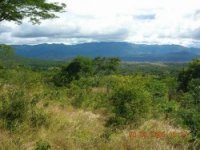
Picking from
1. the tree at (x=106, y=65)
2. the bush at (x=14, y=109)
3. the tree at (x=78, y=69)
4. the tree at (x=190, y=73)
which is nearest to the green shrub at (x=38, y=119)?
the bush at (x=14, y=109)

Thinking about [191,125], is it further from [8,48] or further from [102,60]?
[102,60]

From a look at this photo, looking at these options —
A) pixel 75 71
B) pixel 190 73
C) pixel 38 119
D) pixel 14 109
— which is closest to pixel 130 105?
pixel 38 119

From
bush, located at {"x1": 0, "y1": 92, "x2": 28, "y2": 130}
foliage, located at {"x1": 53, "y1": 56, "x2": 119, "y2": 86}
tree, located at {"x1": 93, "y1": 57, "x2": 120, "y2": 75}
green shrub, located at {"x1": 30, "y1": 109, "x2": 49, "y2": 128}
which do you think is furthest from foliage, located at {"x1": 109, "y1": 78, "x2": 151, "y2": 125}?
tree, located at {"x1": 93, "y1": 57, "x2": 120, "y2": 75}

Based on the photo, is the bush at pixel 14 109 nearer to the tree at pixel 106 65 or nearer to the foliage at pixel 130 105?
the foliage at pixel 130 105

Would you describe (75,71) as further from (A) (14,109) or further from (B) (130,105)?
(A) (14,109)

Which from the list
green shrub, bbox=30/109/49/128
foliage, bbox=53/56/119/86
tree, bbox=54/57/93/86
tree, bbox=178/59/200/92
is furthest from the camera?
tree, bbox=54/57/93/86

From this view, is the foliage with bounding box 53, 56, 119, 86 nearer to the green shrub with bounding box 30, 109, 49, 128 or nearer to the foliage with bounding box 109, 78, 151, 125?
the foliage with bounding box 109, 78, 151, 125

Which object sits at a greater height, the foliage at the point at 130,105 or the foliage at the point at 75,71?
the foliage at the point at 130,105

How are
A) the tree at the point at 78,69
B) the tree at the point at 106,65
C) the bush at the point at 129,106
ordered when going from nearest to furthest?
the bush at the point at 129,106 → the tree at the point at 78,69 → the tree at the point at 106,65

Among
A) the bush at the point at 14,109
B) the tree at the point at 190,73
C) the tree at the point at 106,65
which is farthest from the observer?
the tree at the point at 106,65

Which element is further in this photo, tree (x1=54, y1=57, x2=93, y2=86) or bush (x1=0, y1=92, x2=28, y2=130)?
tree (x1=54, y1=57, x2=93, y2=86)

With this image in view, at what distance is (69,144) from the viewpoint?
32.1 ft

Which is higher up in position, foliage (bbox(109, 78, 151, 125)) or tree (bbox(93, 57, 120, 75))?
foliage (bbox(109, 78, 151, 125))

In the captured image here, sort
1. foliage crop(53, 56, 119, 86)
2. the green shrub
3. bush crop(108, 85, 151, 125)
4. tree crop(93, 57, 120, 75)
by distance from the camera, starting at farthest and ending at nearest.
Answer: tree crop(93, 57, 120, 75) < foliage crop(53, 56, 119, 86) < bush crop(108, 85, 151, 125) < the green shrub
